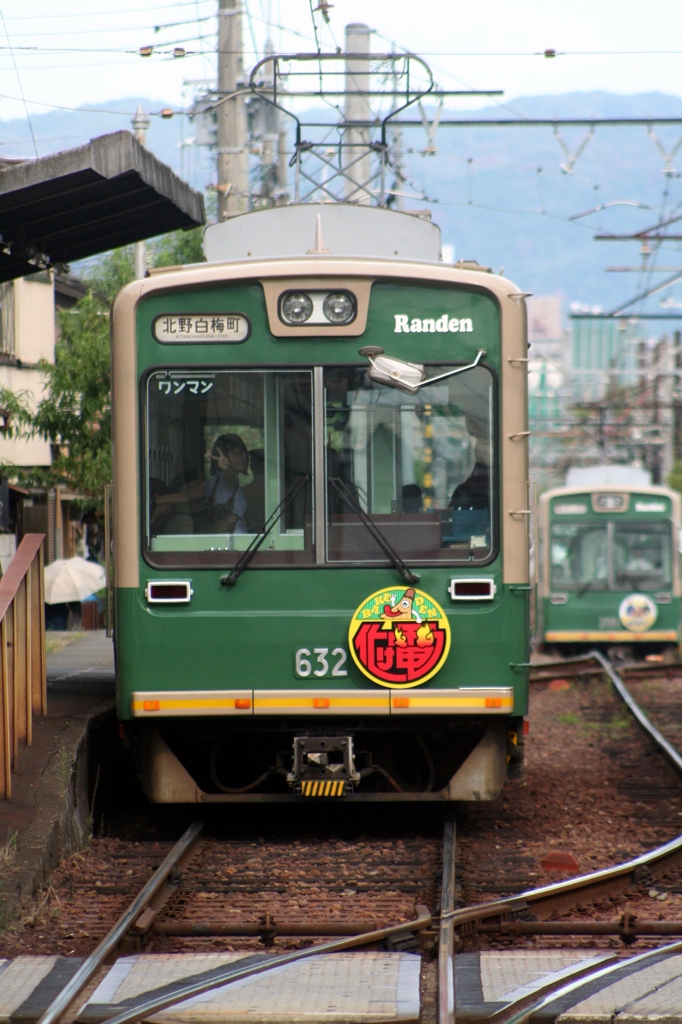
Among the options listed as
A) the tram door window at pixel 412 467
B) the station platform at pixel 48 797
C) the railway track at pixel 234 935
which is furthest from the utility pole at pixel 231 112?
the railway track at pixel 234 935

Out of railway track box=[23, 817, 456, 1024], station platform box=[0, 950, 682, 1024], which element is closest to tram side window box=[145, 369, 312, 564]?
railway track box=[23, 817, 456, 1024]

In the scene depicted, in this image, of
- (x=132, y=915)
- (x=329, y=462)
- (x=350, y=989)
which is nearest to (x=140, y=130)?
(x=329, y=462)

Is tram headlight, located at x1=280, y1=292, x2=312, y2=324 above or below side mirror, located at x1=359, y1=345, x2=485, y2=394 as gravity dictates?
above

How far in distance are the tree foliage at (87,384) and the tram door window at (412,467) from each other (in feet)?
35.1

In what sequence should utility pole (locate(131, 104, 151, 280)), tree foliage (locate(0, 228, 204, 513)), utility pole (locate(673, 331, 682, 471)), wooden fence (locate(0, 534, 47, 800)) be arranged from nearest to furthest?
wooden fence (locate(0, 534, 47, 800)) < tree foliage (locate(0, 228, 204, 513)) < utility pole (locate(131, 104, 151, 280)) < utility pole (locate(673, 331, 682, 471))

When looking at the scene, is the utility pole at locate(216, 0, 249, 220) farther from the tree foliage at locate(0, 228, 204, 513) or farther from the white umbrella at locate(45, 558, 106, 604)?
the white umbrella at locate(45, 558, 106, 604)

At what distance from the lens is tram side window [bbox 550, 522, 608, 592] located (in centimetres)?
2209

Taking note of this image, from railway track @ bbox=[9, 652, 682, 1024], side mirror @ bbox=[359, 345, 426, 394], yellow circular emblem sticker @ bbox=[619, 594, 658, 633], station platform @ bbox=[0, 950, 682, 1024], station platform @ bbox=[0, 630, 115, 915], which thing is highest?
side mirror @ bbox=[359, 345, 426, 394]

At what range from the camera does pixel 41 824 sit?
21.6 ft

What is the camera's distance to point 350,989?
15.3ft

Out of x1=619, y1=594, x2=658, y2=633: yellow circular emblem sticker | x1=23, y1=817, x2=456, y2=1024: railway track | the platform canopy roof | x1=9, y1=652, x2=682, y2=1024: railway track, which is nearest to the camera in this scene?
x1=23, y1=817, x2=456, y2=1024: railway track

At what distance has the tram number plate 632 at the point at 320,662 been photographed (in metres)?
7.18

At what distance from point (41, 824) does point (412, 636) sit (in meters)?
2.05

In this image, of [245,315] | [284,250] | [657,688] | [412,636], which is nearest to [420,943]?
[412,636]
